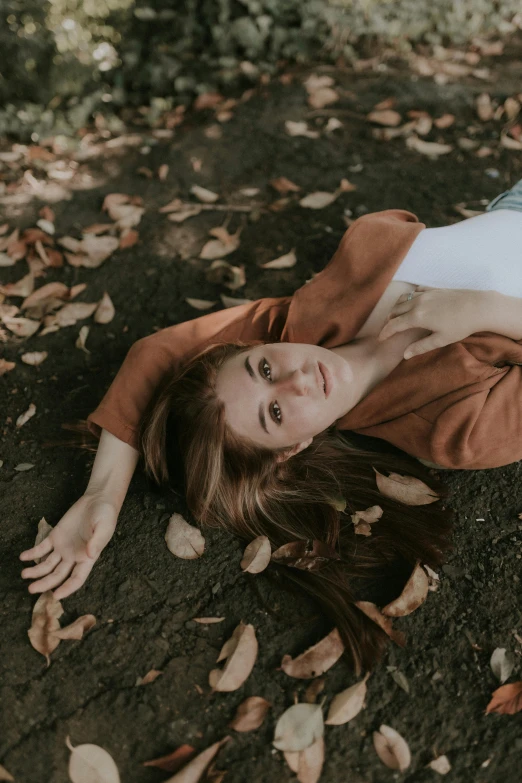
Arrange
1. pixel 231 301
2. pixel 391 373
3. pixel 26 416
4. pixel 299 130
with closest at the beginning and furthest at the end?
pixel 391 373 < pixel 26 416 < pixel 231 301 < pixel 299 130

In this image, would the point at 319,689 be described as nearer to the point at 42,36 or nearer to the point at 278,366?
the point at 278,366

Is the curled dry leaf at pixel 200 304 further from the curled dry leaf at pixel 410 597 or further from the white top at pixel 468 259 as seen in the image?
the curled dry leaf at pixel 410 597

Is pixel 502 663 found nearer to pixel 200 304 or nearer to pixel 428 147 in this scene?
pixel 200 304

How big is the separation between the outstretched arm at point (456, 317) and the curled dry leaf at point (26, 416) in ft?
5.15

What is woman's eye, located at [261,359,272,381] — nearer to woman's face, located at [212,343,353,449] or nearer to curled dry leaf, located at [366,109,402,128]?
woman's face, located at [212,343,353,449]

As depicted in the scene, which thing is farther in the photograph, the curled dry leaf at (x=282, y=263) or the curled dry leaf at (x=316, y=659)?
the curled dry leaf at (x=282, y=263)

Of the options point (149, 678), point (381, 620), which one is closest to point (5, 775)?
point (149, 678)

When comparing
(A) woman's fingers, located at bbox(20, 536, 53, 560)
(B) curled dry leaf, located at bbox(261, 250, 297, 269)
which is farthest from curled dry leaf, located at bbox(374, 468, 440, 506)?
(B) curled dry leaf, located at bbox(261, 250, 297, 269)

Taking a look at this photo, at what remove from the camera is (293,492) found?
244 centimetres

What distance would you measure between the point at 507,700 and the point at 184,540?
119cm

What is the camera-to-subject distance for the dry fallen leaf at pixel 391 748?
5.96ft

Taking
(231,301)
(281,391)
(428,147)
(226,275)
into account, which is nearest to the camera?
(281,391)

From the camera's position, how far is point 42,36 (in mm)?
3850

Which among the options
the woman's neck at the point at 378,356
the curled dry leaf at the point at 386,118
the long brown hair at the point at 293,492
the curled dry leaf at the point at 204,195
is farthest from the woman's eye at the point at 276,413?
the curled dry leaf at the point at 386,118
